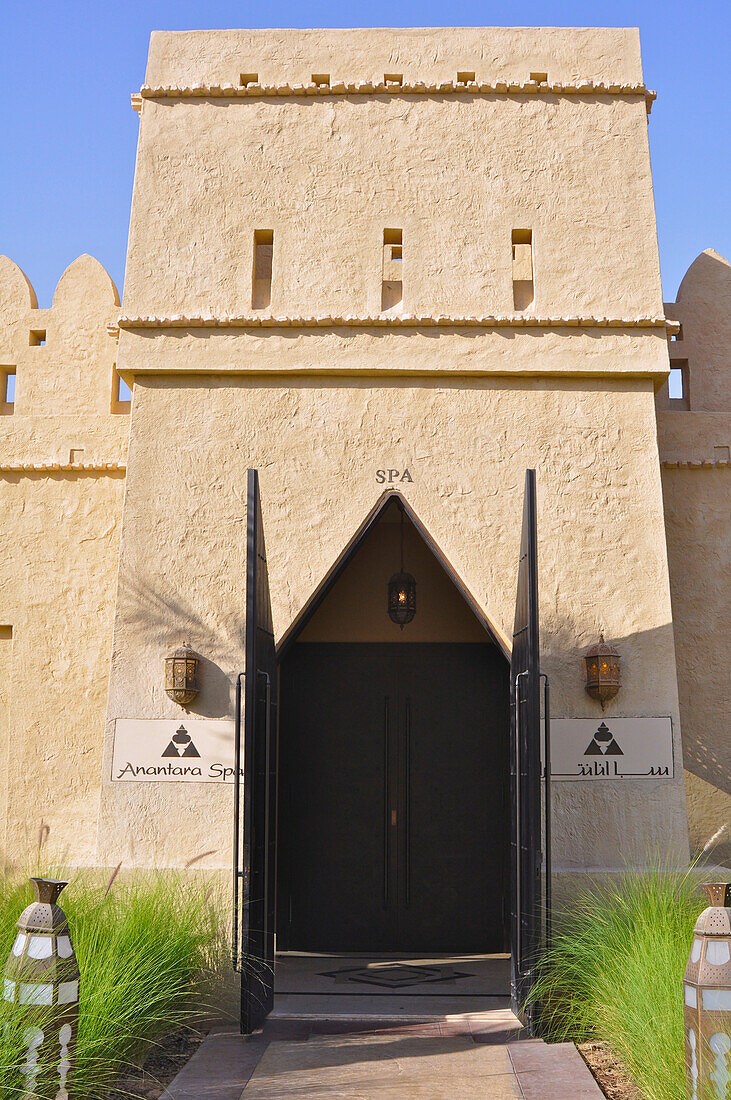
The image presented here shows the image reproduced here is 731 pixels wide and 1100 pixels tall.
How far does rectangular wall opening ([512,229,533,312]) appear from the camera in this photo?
23.1ft

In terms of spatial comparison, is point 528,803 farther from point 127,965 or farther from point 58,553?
point 58,553

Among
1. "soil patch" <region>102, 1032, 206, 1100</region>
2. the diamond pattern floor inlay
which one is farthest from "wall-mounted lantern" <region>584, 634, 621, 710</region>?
"soil patch" <region>102, 1032, 206, 1100</region>

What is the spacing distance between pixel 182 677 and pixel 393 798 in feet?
9.05

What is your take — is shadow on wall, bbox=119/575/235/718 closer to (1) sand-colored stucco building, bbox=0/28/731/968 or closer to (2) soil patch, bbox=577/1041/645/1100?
(1) sand-colored stucco building, bbox=0/28/731/968

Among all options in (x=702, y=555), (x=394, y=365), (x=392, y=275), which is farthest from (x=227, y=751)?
(x=392, y=275)

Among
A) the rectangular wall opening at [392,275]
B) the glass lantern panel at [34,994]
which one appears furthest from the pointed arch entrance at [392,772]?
the glass lantern panel at [34,994]

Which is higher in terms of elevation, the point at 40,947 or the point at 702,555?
the point at 702,555

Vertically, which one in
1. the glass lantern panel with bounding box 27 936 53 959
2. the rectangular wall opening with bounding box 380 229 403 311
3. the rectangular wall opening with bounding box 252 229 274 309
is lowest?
the glass lantern panel with bounding box 27 936 53 959

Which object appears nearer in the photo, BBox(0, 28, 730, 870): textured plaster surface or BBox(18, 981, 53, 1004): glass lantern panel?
BBox(18, 981, 53, 1004): glass lantern panel

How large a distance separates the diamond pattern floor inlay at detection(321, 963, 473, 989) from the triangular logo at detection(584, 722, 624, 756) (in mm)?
1995

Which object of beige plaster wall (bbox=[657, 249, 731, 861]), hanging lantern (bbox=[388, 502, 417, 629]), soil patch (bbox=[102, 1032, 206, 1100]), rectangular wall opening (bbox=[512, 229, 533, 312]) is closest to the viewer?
soil patch (bbox=[102, 1032, 206, 1100])

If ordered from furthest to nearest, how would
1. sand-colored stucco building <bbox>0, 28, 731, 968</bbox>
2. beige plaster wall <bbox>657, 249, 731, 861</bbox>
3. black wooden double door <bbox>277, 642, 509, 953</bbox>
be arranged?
black wooden double door <bbox>277, 642, 509, 953</bbox> → beige plaster wall <bbox>657, 249, 731, 861</bbox> → sand-colored stucco building <bbox>0, 28, 731, 968</bbox>

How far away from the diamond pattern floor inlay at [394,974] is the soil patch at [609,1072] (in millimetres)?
1948

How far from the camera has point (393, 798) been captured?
8.31m
